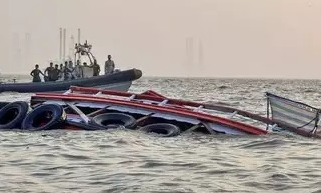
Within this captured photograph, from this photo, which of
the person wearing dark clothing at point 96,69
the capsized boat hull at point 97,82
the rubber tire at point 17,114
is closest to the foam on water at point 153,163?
the rubber tire at point 17,114

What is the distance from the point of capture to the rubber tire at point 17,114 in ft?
57.2

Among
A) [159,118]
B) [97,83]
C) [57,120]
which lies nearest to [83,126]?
[57,120]

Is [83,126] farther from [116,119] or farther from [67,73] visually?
[67,73]

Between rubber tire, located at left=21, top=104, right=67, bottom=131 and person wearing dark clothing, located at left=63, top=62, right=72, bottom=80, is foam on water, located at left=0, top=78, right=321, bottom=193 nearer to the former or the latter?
rubber tire, located at left=21, top=104, right=67, bottom=131

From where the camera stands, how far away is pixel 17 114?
18.3 metres

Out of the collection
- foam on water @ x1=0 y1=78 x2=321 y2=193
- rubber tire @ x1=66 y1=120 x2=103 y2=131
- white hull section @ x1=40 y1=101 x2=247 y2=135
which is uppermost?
white hull section @ x1=40 y1=101 x2=247 y2=135

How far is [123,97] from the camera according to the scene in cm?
1972

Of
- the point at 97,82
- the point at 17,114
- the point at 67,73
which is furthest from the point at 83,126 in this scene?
the point at 67,73

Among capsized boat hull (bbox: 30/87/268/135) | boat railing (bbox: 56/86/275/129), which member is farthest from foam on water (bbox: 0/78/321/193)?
boat railing (bbox: 56/86/275/129)

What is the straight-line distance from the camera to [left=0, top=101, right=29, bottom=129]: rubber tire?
17.4m

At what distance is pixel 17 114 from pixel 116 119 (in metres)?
3.04

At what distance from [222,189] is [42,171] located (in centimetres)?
310

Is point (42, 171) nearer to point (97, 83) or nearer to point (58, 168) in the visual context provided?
point (58, 168)

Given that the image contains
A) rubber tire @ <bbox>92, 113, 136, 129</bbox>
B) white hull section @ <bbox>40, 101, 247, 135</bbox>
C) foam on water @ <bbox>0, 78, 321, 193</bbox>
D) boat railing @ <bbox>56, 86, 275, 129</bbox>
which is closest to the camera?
foam on water @ <bbox>0, 78, 321, 193</bbox>
